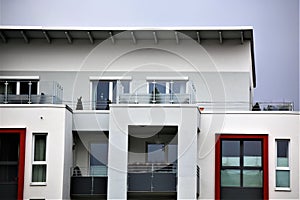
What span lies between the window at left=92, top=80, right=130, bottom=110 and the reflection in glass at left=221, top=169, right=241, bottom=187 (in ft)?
15.4

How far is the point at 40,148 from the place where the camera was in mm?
20047

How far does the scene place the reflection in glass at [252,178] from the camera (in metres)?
21.2

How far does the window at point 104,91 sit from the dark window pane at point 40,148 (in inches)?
142

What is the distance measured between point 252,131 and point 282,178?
179 centimetres

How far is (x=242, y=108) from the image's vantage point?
23391 mm

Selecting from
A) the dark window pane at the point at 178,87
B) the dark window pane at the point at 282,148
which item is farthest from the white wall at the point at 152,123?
the dark window pane at the point at 282,148

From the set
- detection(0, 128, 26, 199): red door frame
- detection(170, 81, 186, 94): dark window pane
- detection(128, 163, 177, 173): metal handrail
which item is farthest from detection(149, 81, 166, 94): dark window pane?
detection(0, 128, 26, 199): red door frame

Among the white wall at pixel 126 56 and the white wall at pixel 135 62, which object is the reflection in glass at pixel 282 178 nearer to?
the white wall at pixel 135 62

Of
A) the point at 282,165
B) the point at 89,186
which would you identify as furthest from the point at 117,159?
the point at 282,165

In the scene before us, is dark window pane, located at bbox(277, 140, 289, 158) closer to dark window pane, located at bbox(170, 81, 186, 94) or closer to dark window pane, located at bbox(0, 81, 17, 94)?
dark window pane, located at bbox(170, 81, 186, 94)

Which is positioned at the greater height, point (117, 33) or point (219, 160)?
point (117, 33)

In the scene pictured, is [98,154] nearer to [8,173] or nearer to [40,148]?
[40,148]

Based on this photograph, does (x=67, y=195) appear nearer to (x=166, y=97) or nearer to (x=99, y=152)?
(x=99, y=152)

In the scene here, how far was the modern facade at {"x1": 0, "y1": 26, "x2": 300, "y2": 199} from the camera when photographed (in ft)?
65.5
